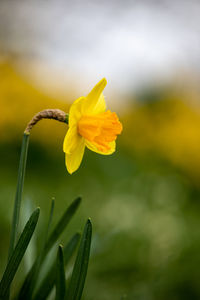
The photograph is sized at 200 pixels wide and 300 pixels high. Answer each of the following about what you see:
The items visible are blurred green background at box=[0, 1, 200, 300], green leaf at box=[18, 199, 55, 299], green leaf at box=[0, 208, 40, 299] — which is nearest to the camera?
green leaf at box=[0, 208, 40, 299]

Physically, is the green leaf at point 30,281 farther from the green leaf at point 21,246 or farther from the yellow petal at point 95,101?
the yellow petal at point 95,101

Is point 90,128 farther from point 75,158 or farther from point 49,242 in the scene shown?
point 49,242

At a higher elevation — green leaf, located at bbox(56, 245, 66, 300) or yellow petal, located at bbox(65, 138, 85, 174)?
yellow petal, located at bbox(65, 138, 85, 174)

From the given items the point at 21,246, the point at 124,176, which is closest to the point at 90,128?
the point at 21,246

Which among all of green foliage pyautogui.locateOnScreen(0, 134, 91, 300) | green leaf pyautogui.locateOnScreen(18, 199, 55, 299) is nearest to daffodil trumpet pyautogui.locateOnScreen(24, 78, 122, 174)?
green foliage pyautogui.locateOnScreen(0, 134, 91, 300)

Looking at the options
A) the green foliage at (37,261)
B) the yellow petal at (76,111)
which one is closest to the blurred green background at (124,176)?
the green foliage at (37,261)

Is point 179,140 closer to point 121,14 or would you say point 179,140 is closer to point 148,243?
point 148,243

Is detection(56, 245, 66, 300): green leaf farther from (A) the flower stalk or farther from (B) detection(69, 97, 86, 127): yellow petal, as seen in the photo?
(B) detection(69, 97, 86, 127): yellow petal

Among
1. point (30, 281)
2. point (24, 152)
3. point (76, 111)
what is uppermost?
point (76, 111)

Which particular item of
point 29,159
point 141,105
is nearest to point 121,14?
point 141,105
